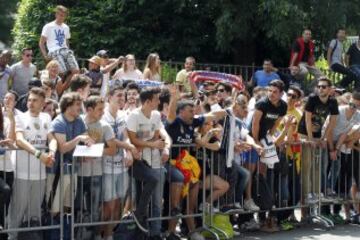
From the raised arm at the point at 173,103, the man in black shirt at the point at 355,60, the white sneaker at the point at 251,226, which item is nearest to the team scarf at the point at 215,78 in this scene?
the white sneaker at the point at 251,226

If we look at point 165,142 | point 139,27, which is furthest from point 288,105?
point 139,27

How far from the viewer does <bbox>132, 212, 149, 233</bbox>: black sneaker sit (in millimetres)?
10438

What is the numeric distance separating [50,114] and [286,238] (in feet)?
12.5

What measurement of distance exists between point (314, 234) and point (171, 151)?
270 cm

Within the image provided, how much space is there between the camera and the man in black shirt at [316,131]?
1270 cm

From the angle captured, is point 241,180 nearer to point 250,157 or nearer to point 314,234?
point 250,157

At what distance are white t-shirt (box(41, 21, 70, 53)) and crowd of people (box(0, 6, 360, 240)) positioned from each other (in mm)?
901

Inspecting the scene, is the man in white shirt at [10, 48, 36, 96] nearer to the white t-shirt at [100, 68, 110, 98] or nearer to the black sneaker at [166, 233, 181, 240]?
the white t-shirt at [100, 68, 110, 98]

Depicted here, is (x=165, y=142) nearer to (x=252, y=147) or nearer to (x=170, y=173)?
(x=170, y=173)

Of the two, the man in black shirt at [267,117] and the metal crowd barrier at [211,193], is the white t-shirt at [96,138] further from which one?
the man in black shirt at [267,117]

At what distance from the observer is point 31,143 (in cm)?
982

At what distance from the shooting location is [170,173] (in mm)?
10891

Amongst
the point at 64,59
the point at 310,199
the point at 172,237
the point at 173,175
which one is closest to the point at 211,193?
the point at 173,175

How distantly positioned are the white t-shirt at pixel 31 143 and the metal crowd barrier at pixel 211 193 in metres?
0.03
